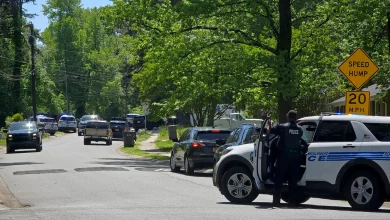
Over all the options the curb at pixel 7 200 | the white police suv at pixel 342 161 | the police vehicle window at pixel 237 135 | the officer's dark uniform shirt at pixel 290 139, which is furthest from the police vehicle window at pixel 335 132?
the curb at pixel 7 200

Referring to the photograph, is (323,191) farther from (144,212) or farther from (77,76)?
(77,76)

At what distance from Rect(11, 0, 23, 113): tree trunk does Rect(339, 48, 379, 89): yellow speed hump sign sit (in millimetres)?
49062

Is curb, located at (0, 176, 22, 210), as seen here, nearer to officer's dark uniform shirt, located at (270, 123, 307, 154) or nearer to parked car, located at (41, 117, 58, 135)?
officer's dark uniform shirt, located at (270, 123, 307, 154)

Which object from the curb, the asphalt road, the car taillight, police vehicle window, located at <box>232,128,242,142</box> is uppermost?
police vehicle window, located at <box>232,128,242,142</box>

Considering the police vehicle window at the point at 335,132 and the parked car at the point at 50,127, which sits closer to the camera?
the police vehicle window at the point at 335,132

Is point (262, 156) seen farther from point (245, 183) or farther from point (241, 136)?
point (241, 136)

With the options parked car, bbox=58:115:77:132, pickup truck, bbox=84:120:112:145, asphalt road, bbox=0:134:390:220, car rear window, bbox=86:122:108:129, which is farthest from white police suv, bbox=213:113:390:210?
parked car, bbox=58:115:77:132

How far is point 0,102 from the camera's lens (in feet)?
215

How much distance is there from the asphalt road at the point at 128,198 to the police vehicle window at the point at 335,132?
4.32ft

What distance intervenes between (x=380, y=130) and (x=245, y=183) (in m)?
2.91

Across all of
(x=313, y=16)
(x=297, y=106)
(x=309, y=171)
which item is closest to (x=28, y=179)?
(x=309, y=171)

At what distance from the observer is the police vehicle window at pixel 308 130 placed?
50.5 ft

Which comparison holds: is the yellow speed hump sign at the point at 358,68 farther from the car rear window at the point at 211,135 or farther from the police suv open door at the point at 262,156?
the car rear window at the point at 211,135

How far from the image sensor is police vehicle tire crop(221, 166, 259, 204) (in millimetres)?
15609
